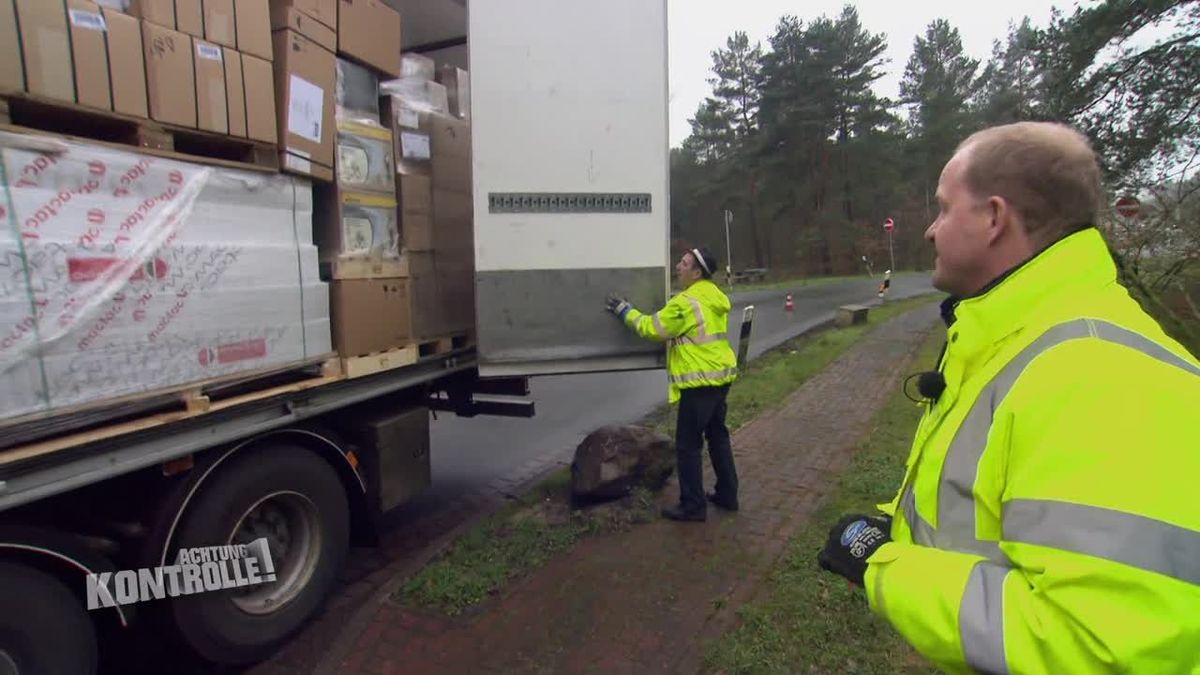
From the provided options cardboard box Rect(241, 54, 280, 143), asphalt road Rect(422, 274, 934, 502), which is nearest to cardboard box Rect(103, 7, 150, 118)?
cardboard box Rect(241, 54, 280, 143)

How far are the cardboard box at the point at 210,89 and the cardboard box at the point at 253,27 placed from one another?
157mm

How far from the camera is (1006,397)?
130 cm

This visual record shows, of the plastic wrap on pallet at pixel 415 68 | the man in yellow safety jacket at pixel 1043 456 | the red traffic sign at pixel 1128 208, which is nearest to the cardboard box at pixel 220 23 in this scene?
the plastic wrap on pallet at pixel 415 68

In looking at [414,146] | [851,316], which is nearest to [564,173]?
[414,146]

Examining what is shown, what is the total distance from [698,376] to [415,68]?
8.68 ft

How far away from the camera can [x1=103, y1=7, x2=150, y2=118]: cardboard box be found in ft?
8.32

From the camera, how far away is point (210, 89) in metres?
2.91

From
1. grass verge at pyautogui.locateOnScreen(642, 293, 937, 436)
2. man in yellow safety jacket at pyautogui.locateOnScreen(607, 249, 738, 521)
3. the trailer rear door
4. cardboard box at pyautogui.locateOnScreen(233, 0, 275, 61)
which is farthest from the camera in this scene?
grass verge at pyautogui.locateOnScreen(642, 293, 937, 436)

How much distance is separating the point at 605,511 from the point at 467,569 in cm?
107

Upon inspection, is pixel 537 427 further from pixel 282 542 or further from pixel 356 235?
pixel 356 235

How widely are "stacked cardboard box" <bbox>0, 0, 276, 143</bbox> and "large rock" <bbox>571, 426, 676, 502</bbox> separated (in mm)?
2953

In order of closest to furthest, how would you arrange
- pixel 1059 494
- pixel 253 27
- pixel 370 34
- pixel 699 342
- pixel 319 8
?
pixel 1059 494
pixel 253 27
pixel 319 8
pixel 370 34
pixel 699 342

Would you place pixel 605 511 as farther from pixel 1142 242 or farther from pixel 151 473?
pixel 1142 242

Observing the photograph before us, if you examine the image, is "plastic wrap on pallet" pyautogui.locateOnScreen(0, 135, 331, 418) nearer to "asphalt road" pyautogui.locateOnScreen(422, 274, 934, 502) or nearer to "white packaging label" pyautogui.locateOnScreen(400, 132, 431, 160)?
"white packaging label" pyautogui.locateOnScreen(400, 132, 431, 160)
